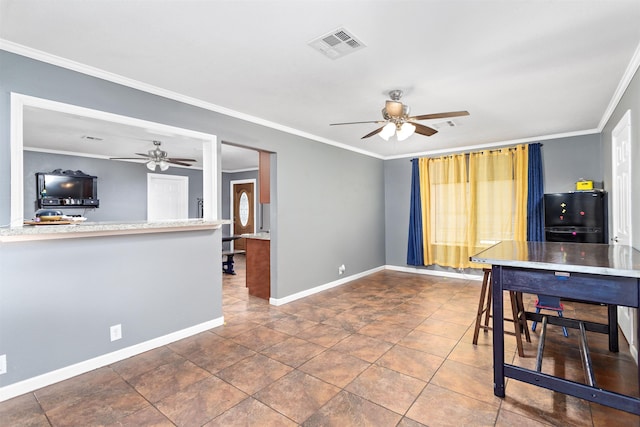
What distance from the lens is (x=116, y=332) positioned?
2730mm

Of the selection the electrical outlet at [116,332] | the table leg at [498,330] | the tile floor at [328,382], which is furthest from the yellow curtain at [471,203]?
the electrical outlet at [116,332]

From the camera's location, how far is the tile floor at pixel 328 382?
6.52ft

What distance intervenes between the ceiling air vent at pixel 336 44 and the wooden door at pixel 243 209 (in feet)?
21.8

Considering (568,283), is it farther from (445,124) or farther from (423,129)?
(445,124)

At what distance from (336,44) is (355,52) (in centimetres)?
19

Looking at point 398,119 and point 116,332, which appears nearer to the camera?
point 116,332

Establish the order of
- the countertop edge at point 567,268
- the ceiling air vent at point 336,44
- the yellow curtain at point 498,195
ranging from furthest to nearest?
the yellow curtain at point 498,195, the ceiling air vent at point 336,44, the countertop edge at point 567,268

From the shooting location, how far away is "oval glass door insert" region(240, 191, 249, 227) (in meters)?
8.87

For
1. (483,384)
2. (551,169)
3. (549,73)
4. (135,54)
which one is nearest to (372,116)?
(549,73)

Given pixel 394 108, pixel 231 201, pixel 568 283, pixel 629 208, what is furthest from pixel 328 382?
pixel 231 201

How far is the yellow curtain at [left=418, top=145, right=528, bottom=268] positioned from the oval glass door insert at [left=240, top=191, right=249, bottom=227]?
15.9ft

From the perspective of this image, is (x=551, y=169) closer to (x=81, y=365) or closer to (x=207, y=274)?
(x=207, y=274)

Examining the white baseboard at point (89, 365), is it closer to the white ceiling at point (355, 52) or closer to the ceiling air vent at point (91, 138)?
the white ceiling at point (355, 52)

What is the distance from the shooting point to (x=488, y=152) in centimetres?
548
